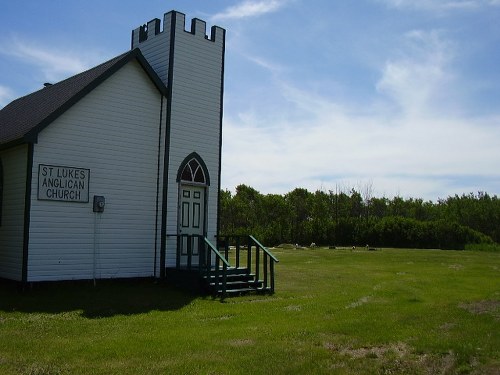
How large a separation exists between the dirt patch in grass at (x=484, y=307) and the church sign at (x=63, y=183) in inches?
384

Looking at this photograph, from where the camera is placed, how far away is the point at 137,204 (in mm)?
16281

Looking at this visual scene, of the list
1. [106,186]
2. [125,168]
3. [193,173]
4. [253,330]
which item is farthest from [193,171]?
[253,330]

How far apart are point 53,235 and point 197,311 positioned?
4841mm

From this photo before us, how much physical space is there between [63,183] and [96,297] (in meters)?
3.28

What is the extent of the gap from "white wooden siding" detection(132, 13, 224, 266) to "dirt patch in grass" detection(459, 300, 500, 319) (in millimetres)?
7743

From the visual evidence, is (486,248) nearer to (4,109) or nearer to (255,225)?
(255,225)

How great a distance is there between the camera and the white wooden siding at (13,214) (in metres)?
14.6

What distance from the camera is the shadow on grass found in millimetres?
11977

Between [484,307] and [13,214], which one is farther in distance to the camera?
[13,214]

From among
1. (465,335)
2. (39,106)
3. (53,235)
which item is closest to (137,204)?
(53,235)

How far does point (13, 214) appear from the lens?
15.0 m

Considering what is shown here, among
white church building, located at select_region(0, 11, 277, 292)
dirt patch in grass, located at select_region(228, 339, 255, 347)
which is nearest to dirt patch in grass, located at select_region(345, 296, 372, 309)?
white church building, located at select_region(0, 11, 277, 292)

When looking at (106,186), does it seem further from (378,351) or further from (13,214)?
(378,351)

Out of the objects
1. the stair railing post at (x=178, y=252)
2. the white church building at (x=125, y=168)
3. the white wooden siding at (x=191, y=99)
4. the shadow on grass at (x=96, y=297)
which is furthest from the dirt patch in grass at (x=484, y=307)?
the white wooden siding at (x=191, y=99)
